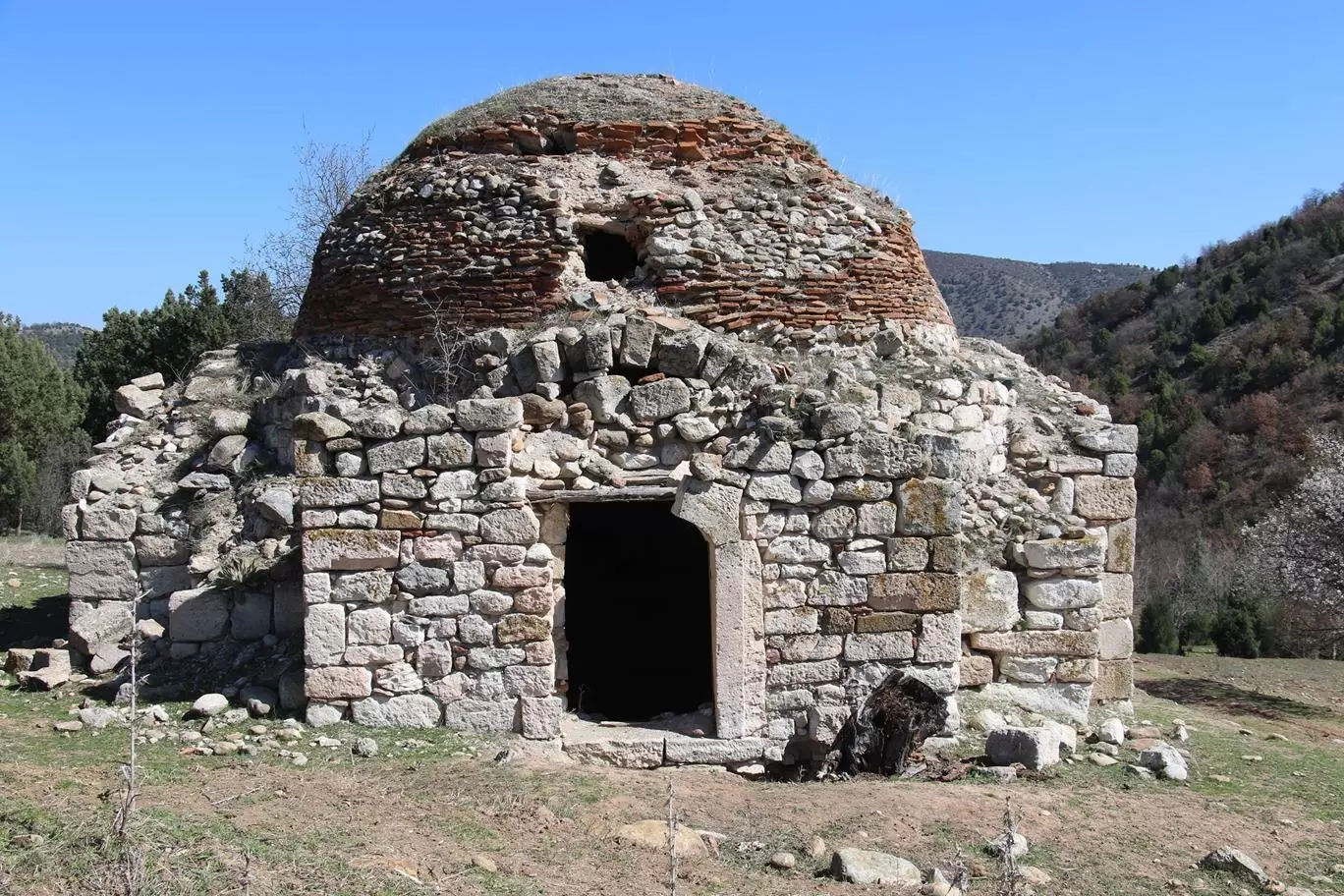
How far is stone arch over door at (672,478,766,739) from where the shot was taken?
7.07 meters

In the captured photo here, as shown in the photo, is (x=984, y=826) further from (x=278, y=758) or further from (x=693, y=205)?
(x=693, y=205)

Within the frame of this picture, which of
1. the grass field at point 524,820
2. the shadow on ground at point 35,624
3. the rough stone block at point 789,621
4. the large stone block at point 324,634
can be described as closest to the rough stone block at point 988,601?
the grass field at point 524,820

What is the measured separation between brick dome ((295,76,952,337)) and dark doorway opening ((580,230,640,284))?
1 centimetres

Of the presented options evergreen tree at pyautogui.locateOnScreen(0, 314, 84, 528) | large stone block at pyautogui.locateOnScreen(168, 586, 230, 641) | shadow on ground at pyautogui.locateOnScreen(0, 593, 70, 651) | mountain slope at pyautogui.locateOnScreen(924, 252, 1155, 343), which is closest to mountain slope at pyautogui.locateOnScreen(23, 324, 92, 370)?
evergreen tree at pyautogui.locateOnScreen(0, 314, 84, 528)

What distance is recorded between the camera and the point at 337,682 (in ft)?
23.0

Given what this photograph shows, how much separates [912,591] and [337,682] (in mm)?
3836

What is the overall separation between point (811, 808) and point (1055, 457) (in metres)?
4.09

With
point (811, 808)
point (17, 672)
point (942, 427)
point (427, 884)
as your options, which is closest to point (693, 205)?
point (942, 427)

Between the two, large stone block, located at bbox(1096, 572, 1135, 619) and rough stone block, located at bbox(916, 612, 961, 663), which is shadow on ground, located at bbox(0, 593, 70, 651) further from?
large stone block, located at bbox(1096, 572, 1135, 619)

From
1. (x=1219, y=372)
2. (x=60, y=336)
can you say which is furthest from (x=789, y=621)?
(x=60, y=336)

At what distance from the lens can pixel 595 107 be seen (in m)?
9.52

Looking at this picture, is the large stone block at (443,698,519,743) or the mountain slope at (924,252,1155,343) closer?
the large stone block at (443,698,519,743)

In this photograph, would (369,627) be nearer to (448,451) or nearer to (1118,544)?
(448,451)

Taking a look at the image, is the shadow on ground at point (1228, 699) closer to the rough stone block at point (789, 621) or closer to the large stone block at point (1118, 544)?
the large stone block at point (1118, 544)
